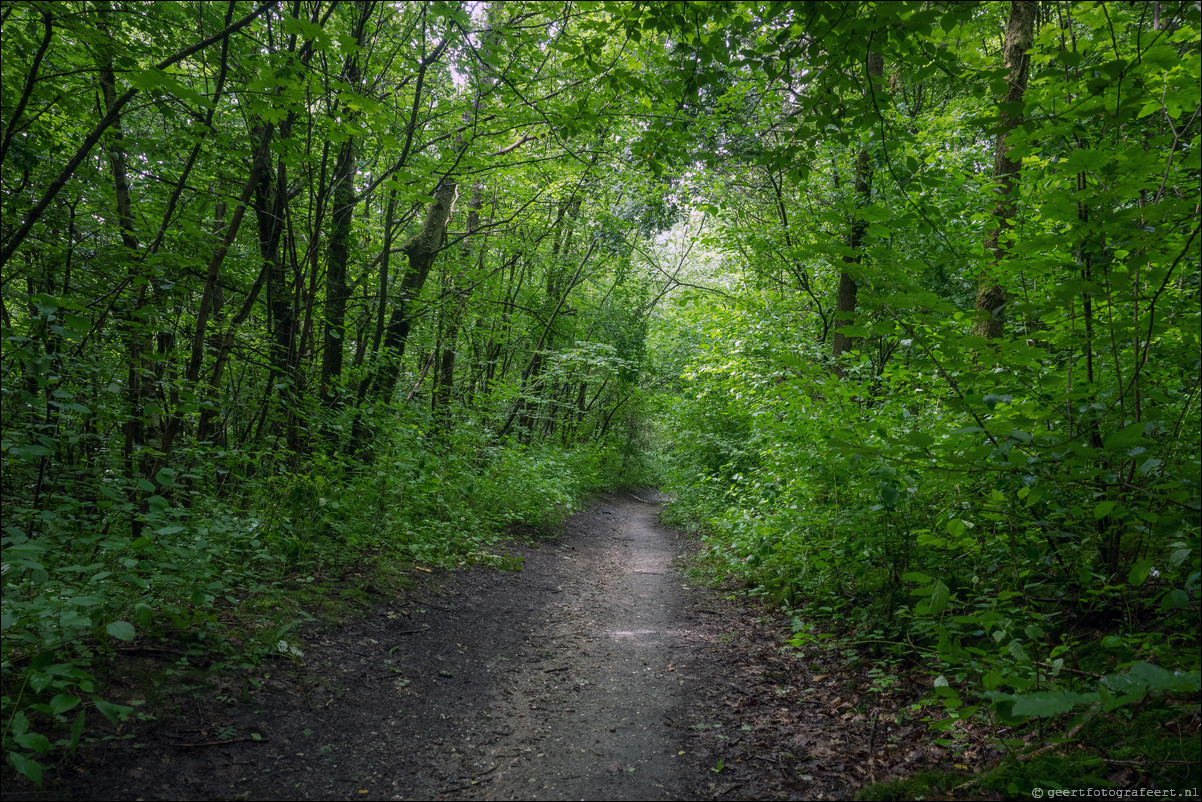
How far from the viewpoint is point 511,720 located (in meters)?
3.98

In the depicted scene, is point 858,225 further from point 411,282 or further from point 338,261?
point 338,261

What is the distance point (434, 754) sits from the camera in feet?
11.5

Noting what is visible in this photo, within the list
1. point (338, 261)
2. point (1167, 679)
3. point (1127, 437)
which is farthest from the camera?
point (338, 261)

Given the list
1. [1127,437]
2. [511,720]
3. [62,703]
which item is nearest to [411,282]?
[511,720]

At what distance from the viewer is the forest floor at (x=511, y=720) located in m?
2.96

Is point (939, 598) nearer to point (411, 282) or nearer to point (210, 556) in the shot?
point (210, 556)

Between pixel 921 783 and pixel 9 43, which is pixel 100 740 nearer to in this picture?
pixel 921 783

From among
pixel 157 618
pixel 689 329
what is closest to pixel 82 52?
pixel 157 618

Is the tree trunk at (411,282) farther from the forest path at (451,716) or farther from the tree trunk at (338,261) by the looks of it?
the forest path at (451,716)

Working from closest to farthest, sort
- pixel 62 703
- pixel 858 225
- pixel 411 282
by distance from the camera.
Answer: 1. pixel 62 703
2. pixel 858 225
3. pixel 411 282

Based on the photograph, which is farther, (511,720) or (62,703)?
(511,720)

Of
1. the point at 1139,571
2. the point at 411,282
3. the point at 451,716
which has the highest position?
the point at 411,282

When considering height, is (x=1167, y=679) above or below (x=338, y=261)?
below

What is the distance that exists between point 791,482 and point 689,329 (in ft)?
36.9
